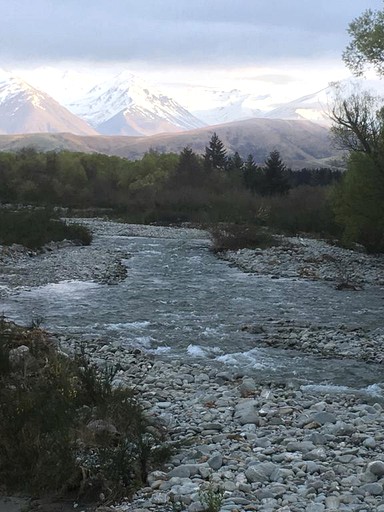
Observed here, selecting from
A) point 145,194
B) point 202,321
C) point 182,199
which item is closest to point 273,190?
point 182,199

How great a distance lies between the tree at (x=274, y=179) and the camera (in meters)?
67.9

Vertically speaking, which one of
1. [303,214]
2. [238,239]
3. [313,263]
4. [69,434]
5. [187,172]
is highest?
[187,172]

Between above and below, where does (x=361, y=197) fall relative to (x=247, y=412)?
above

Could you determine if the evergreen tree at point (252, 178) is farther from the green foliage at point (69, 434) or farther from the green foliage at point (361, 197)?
the green foliage at point (69, 434)

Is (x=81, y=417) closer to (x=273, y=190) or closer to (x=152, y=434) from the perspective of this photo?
(x=152, y=434)

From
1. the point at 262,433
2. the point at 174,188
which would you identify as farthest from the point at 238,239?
the point at 174,188

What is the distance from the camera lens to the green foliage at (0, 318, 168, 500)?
19.6ft

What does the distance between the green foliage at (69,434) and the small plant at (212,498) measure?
2.60 ft

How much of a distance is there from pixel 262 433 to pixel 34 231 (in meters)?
27.1

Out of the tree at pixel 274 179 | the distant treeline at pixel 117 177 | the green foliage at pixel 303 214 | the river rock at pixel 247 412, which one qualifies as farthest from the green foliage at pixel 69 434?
the tree at pixel 274 179

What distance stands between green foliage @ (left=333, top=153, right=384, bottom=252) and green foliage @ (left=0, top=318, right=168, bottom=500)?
71.3 feet

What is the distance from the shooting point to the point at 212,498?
211 inches

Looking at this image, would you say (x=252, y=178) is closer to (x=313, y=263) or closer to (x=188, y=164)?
(x=188, y=164)

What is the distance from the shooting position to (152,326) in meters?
14.9
